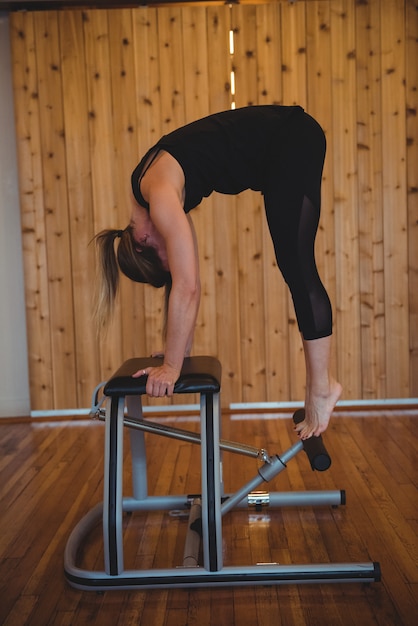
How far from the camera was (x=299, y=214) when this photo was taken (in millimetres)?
2156

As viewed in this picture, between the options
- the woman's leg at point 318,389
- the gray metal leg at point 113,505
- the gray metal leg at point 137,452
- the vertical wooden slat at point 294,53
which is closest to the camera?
the gray metal leg at point 113,505

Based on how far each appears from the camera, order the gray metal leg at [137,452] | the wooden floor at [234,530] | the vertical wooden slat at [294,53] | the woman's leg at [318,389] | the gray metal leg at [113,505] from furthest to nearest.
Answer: the vertical wooden slat at [294,53] → the gray metal leg at [137,452] → the woman's leg at [318,389] → the gray metal leg at [113,505] → the wooden floor at [234,530]

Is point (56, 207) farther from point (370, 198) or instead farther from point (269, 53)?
point (370, 198)

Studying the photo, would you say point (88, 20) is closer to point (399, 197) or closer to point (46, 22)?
point (46, 22)

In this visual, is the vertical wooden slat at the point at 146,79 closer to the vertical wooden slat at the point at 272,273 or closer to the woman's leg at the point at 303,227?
the vertical wooden slat at the point at 272,273

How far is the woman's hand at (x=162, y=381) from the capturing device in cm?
210

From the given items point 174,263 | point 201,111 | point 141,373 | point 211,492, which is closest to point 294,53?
point 201,111

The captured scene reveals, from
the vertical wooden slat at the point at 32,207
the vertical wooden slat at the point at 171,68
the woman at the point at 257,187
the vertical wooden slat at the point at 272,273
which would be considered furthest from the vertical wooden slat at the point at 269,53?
the woman at the point at 257,187

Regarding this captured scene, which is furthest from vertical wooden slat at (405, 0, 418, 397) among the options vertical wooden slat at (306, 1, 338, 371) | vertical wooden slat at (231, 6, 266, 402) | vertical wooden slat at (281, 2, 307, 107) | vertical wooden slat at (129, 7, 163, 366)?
vertical wooden slat at (129, 7, 163, 366)

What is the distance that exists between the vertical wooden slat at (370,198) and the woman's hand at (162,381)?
2.39 m

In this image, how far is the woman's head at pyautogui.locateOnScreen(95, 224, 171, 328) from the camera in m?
2.31

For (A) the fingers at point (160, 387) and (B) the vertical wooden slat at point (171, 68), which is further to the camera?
(B) the vertical wooden slat at point (171, 68)

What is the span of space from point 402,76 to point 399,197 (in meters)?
0.65

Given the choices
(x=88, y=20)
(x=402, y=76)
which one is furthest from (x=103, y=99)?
(x=402, y=76)
